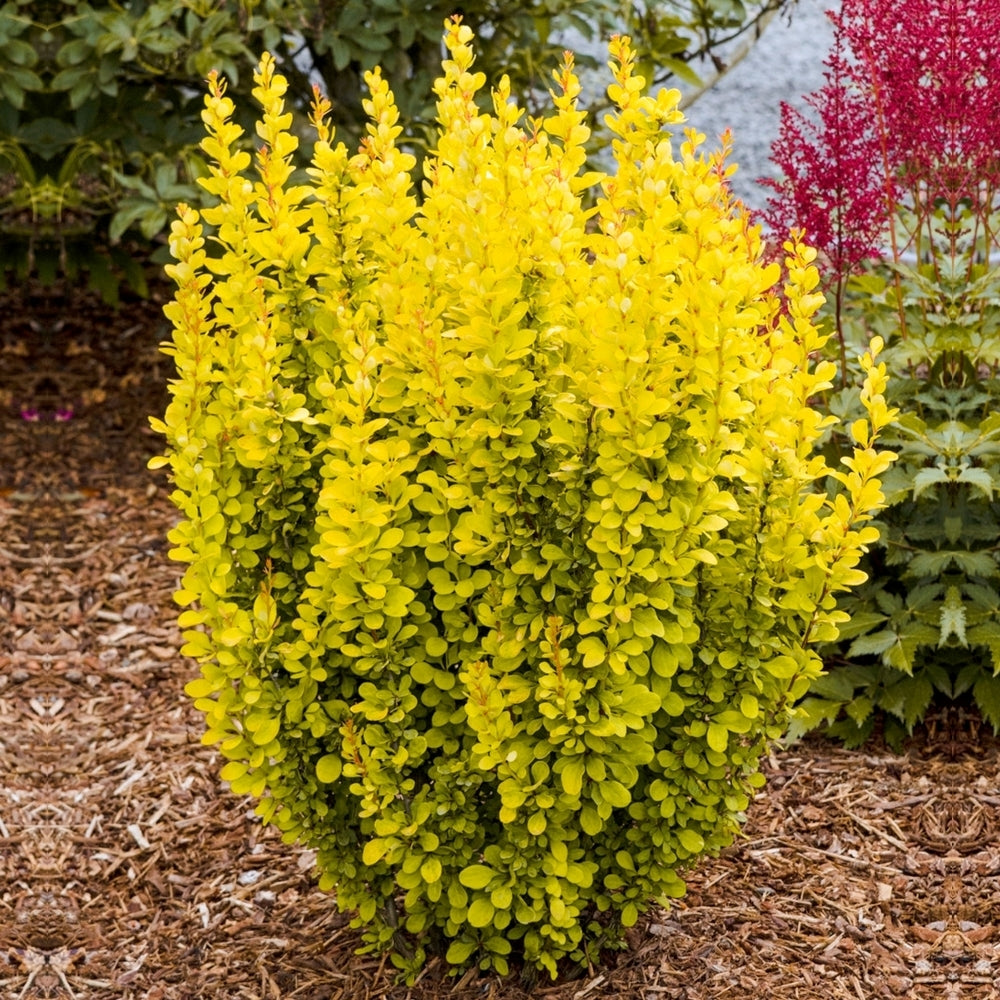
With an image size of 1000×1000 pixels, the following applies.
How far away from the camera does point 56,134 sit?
197 inches

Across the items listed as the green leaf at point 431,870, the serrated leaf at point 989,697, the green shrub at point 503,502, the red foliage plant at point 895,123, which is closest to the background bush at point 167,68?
the red foliage plant at point 895,123

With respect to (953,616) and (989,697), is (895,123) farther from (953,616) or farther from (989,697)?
(989,697)

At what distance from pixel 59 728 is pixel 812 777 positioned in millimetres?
2175

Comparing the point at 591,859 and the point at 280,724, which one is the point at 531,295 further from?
the point at 591,859

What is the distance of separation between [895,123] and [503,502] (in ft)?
6.34

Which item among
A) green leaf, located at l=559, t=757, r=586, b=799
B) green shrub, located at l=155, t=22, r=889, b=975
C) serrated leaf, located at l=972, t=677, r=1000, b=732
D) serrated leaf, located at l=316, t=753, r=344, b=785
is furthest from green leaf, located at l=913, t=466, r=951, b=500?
serrated leaf, located at l=316, t=753, r=344, b=785

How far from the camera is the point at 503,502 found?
2.23m

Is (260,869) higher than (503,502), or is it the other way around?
(503,502)

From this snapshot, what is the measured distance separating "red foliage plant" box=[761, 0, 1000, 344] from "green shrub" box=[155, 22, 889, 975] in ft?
3.05

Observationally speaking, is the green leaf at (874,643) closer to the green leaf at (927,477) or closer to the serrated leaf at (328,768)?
the green leaf at (927,477)

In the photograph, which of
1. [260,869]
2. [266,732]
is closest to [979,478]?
[266,732]

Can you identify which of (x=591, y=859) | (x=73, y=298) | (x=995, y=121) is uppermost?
(x=73, y=298)

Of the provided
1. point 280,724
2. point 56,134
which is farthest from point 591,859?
point 56,134

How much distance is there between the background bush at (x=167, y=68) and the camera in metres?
4.54
